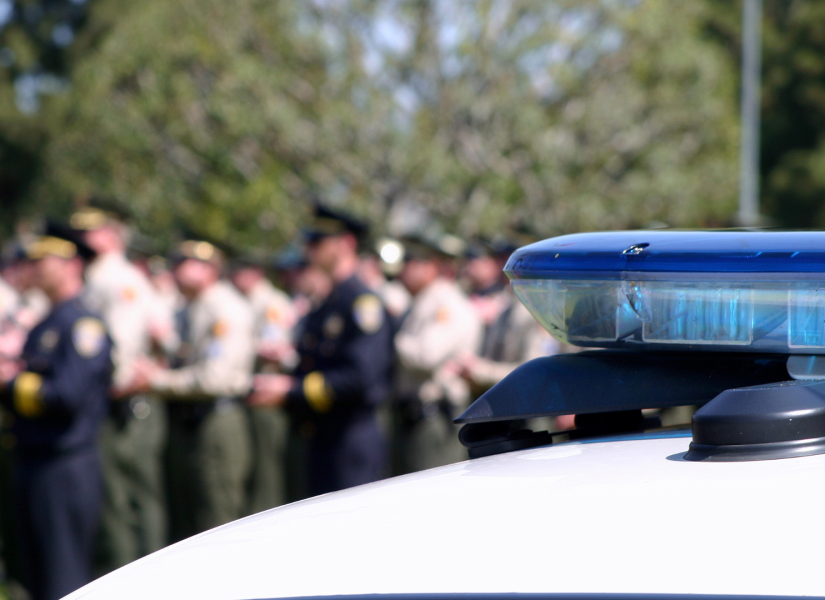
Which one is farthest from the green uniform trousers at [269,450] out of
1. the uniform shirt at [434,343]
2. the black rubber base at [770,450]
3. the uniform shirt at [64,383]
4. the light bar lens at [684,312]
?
the black rubber base at [770,450]

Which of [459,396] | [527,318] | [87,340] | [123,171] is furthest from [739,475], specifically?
[123,171]

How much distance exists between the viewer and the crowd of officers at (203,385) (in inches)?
177

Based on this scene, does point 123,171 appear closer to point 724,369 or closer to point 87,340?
point 87,340

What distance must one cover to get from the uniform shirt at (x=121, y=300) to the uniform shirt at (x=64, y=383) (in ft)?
3.97

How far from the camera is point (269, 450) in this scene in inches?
267

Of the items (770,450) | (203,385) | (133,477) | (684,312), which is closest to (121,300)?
(203,385)

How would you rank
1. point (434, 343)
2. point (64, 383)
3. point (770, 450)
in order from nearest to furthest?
1. point (770, 450)
2. point (64, 383)
3. point (434, 343)

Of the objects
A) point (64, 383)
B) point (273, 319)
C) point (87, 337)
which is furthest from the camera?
→ point (273, 319)

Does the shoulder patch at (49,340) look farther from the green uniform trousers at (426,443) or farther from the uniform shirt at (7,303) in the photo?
the uniform shirt at (7,303)

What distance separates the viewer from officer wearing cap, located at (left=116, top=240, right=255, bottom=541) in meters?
5.75

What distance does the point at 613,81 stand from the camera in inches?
712

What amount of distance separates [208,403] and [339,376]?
1.34m

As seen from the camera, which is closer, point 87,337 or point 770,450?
point 770,450

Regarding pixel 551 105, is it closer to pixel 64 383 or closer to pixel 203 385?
pixel 203 385
